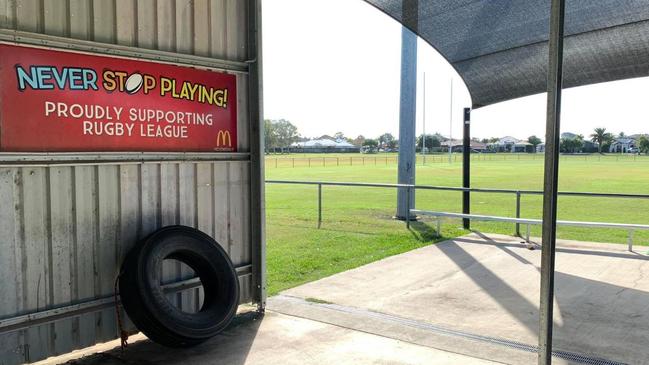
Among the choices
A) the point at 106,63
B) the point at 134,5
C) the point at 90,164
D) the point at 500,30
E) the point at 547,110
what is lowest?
the point at 90,164

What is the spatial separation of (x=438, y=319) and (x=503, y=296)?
1.24 meters

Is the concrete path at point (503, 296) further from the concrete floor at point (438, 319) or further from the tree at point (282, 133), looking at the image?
the tree at point (282, 133)

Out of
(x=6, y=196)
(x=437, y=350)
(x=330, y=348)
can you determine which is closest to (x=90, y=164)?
(x=6, y=196)

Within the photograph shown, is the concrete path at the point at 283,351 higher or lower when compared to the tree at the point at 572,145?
lower

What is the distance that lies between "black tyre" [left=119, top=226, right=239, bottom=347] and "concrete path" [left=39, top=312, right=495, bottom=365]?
196 mm

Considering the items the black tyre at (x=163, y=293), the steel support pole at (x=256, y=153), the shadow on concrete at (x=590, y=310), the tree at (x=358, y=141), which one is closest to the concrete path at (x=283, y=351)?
the black tyre at (x=163, y=293)

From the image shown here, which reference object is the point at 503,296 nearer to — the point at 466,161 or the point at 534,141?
the point at 466,161

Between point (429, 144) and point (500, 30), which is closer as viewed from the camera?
point (500, 30)

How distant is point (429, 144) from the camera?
445ft

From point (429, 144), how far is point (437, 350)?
439ft

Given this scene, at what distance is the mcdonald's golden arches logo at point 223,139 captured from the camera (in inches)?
215

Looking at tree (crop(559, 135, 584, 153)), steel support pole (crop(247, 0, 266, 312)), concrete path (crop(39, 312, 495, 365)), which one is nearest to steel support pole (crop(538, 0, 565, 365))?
concrete path (crop(39, 312, 495, 365))

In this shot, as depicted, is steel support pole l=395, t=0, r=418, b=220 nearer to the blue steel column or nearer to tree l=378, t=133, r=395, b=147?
the blue steel column

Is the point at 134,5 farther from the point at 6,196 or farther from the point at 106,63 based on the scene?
the point at 6,196
